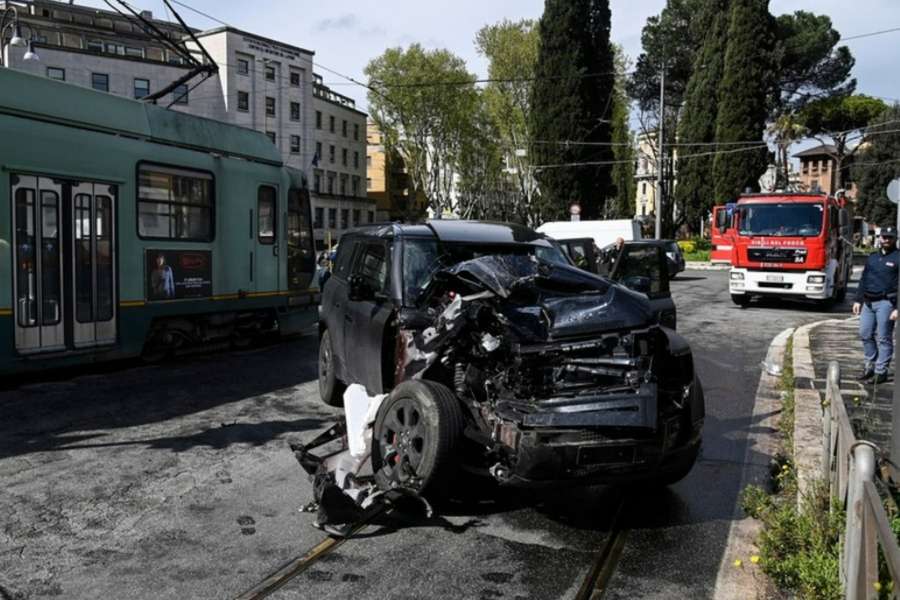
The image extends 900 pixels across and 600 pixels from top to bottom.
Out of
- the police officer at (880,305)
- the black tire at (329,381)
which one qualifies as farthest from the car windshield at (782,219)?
the black tire at (329,381)

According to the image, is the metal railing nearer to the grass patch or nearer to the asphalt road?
the grass patch

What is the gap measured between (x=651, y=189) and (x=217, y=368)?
352 ft

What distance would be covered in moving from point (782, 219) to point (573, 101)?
27.7 m

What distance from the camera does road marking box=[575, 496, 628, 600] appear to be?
3863mm

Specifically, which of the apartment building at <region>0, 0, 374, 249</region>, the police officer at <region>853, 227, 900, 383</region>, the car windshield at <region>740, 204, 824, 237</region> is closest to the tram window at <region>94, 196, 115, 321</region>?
the police officer at <region>853, 227, 900, 383</region>

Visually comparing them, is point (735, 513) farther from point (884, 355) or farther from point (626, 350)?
point (884, 355)

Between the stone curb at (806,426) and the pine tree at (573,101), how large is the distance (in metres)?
35.4

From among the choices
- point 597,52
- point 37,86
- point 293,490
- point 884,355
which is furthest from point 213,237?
point 597,52

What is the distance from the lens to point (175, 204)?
10.9 metres

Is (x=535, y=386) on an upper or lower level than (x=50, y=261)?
lower

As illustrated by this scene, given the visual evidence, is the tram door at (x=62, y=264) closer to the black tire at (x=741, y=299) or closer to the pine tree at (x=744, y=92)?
the black tire at (x=741, y=299)

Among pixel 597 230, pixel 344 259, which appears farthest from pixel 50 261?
pixel 597 230

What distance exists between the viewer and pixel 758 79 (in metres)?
43.8

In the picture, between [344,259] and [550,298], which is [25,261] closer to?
[344,259]
